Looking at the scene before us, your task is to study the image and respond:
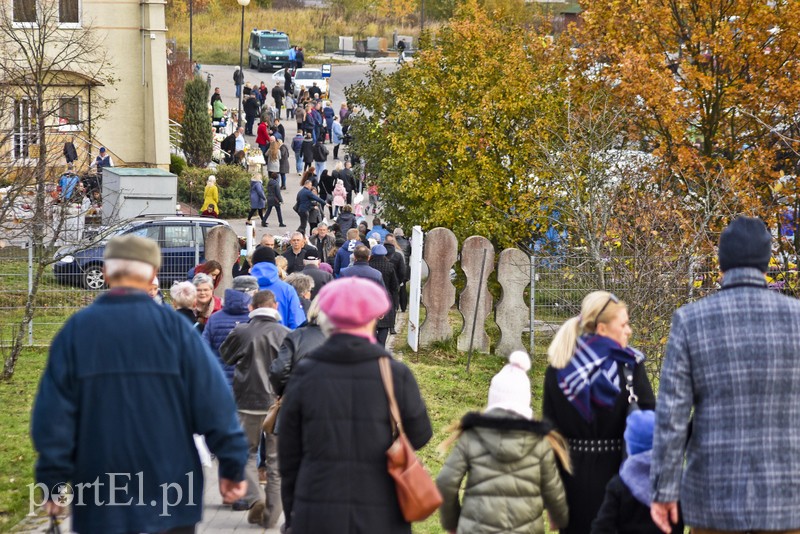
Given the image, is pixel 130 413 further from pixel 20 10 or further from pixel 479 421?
pixel 20 10

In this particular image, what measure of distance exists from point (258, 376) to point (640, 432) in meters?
3.92

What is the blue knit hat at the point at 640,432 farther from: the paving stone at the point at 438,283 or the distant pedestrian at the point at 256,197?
the distant pedestrian at the point at 256,197

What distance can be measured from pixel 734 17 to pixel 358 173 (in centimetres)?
1296

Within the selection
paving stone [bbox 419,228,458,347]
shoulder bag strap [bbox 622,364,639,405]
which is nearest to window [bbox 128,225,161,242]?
paving stone [bbox 419,228,458,347]

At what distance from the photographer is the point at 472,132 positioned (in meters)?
21.8

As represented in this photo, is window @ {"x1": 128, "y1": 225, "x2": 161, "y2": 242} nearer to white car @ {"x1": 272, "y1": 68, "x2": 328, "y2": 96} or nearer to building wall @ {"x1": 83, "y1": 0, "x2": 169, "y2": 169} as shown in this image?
building wall @ {"x1": 83, "y1": 0, "x2": 169, "y2": 169}

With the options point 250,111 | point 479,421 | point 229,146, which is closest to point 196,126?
point 229,146

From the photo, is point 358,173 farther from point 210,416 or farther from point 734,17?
point 210,416

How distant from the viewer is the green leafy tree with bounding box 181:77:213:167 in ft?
126

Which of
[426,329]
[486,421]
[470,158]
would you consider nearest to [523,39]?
[470,158]

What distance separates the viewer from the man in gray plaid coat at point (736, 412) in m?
5.39

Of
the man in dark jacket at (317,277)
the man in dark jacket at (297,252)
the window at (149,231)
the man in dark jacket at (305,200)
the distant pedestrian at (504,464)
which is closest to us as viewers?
the distant pedestrian at (504,464)

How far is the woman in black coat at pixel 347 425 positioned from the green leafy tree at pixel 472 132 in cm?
1511

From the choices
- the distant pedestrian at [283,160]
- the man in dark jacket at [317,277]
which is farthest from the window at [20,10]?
the man in dark jacket at [317,277]
